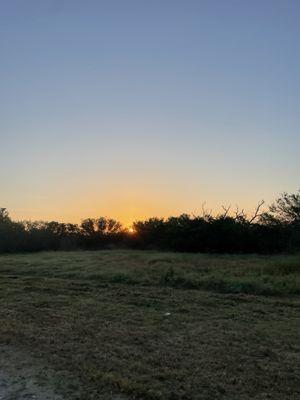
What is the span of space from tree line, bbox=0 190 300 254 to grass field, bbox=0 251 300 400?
1462 cm

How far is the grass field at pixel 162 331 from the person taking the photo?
6430 millimetres

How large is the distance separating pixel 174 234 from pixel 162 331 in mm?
26266

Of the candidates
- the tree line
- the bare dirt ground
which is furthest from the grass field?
the tree line

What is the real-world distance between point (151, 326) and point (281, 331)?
2408 mm

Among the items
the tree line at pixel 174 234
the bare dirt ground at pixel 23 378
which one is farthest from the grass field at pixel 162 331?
the tree line at pixel 174 234

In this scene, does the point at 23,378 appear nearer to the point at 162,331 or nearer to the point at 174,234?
the point at 162,331

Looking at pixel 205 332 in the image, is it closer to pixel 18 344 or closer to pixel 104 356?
pixel 104 356

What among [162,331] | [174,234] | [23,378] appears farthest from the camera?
[174,234]

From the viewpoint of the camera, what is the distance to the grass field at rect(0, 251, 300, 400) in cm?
643

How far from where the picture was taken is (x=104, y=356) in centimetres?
768

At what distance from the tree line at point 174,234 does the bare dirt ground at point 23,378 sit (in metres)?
25.8

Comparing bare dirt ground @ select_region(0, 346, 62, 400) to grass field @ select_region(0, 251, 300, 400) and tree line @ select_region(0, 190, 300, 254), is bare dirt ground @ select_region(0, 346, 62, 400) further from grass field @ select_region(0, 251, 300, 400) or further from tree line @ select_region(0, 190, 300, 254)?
tree line @ select_region(0, 190, 300, 254)

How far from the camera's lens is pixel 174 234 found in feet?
117

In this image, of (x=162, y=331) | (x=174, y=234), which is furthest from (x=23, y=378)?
(x=174, y=234)
